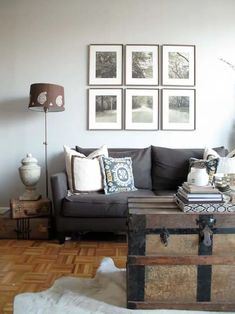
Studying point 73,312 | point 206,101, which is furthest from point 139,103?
point 73,312

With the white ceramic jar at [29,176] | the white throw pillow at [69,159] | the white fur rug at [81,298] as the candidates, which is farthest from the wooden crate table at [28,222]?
the white fur rug at [81,298]

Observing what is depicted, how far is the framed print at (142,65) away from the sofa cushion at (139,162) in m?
0.81

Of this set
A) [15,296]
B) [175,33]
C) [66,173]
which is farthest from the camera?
[175,33]

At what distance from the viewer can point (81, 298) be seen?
1.72m

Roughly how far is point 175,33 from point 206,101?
0.84 metres

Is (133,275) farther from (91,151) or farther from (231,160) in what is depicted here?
(91,151)

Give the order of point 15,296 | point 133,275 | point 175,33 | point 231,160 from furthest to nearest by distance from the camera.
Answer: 1. point 175,33
2. point 231,160
3. point 15,296
4. point 133,275

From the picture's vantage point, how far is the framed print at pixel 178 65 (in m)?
3.46

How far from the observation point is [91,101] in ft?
11.4

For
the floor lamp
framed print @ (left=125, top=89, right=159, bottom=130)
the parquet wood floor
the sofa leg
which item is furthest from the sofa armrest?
framed print @ (left=125, top=89, right=159, bottom=130)

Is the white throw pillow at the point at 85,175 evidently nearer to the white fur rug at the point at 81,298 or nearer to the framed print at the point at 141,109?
the framed print at the point at 141,109

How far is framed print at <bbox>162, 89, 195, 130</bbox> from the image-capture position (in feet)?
11.4

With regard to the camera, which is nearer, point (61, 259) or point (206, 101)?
point (61, 259)

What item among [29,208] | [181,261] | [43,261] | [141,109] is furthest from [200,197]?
[141,109]
